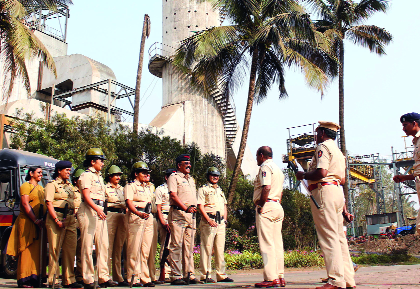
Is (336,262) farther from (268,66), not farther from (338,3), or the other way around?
(338,3)

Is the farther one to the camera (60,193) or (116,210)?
(116,210)

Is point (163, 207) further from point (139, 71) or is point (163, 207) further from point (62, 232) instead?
point (139, 71)

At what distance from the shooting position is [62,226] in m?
6.38

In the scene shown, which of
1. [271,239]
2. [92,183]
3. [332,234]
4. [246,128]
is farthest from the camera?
[246,128]

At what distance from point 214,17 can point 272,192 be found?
24.8 meters

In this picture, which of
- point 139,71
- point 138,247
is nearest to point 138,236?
point 138,247

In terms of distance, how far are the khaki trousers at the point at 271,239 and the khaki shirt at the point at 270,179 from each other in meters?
0.14

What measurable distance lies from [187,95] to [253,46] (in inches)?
513

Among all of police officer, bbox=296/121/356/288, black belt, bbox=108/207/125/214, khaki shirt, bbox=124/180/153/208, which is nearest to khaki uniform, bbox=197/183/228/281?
khaki shirt, bbox=124/180/153/208

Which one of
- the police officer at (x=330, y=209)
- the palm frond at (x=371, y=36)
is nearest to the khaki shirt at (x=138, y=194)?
the police officer at (x=330, y=209)

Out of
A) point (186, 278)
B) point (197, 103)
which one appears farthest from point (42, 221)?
point (197, 103)

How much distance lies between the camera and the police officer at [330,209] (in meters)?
4.77

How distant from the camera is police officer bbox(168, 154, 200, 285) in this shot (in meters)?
6.86

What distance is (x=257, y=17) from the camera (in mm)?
15688
